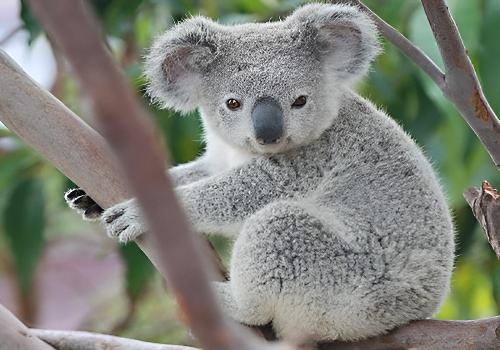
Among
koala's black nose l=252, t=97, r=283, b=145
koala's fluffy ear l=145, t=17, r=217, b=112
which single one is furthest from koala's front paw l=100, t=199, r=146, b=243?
koala's fluffy ear l=145, t=17, r=217, b=112

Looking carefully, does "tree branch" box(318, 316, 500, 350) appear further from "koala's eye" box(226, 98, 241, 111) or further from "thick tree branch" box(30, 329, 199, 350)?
"koala's eye" box(226, 98, 241, 111)

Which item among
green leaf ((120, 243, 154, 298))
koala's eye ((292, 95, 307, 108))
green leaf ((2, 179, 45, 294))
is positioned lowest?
green leaf ((120, 243, 154, 298))

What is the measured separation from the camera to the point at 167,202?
1.37ft

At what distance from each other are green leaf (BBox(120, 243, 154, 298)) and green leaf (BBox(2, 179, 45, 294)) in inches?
16.6

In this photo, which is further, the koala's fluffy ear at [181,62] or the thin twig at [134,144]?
the koala's fluffy ear at [181,62]

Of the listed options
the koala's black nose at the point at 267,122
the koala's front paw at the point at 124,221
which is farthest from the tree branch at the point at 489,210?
the koala's front paw at the point at 124,221

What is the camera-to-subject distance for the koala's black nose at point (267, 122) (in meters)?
2.02

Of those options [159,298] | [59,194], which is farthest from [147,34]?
[159,298]

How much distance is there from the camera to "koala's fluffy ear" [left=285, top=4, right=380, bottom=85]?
223 centimetres

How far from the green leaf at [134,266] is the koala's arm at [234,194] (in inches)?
53.4

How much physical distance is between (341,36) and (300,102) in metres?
0.31

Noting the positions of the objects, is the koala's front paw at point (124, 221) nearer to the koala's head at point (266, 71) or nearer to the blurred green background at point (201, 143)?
the koala's head at point (266, 71)

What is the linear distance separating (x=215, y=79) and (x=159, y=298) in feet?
9.24

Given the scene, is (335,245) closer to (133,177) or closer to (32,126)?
(32,126)
